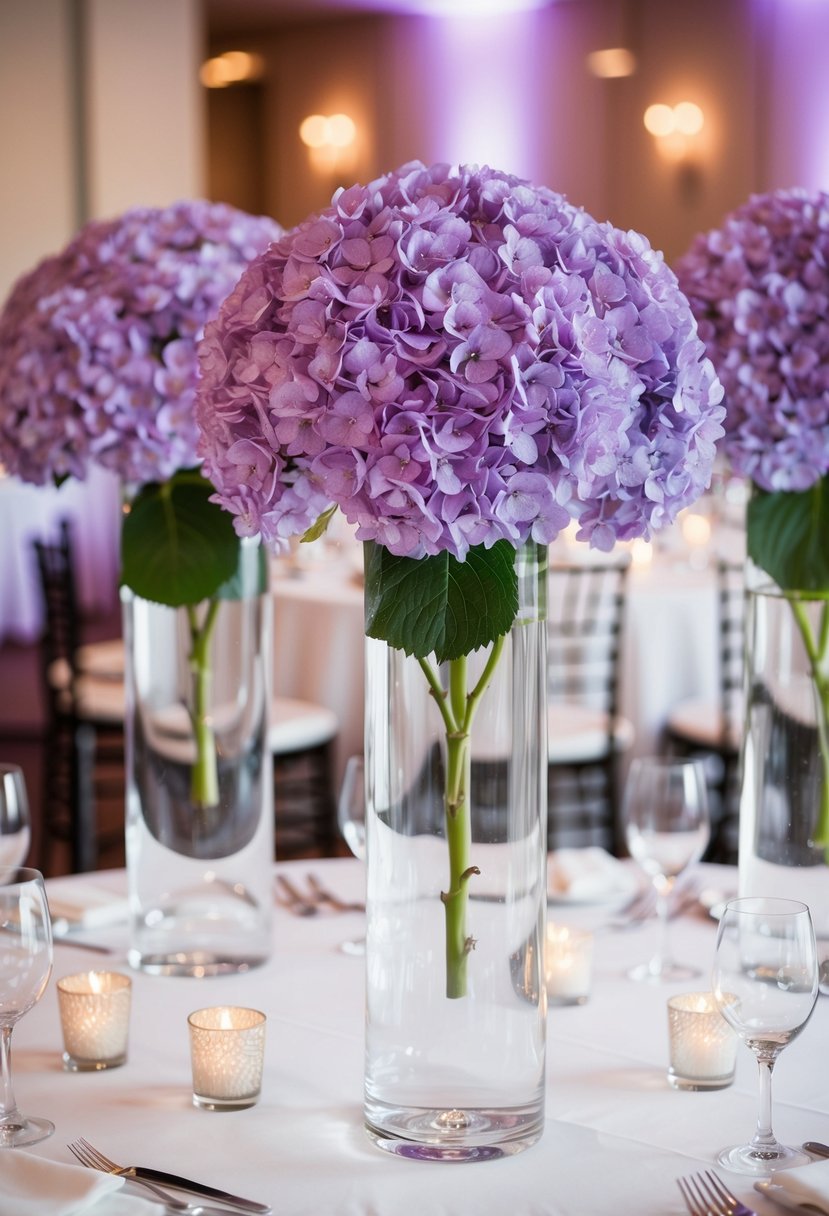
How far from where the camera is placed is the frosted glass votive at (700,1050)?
4.05 feet

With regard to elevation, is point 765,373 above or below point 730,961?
above

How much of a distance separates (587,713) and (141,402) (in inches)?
102

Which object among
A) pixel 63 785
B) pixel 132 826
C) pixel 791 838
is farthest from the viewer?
pixel 63 785

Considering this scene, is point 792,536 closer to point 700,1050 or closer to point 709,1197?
point 700,1050

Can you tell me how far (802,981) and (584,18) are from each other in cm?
1019

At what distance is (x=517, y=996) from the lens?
112 cm

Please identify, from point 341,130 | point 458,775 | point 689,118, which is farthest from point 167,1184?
point 341,130

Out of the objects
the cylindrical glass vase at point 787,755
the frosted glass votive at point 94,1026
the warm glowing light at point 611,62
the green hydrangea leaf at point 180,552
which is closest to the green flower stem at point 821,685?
the cylindrical glass vase at point 787,755

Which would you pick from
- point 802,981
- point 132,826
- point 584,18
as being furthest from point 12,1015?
point 584,18

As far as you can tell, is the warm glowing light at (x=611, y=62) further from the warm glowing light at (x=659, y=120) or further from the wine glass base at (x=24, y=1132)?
the wine glass base at (x=24, y=1132)

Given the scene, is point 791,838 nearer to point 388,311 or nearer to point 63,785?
point 388,311

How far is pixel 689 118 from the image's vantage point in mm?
9617

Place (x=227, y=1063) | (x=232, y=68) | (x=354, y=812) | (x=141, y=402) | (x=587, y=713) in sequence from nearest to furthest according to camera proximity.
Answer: (x=227, y=1063) → (x=141, y=402) → (x=354, y=812) → (x=587, y=713) → (x=232, y=68)

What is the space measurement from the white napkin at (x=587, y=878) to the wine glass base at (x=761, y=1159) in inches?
24.1
